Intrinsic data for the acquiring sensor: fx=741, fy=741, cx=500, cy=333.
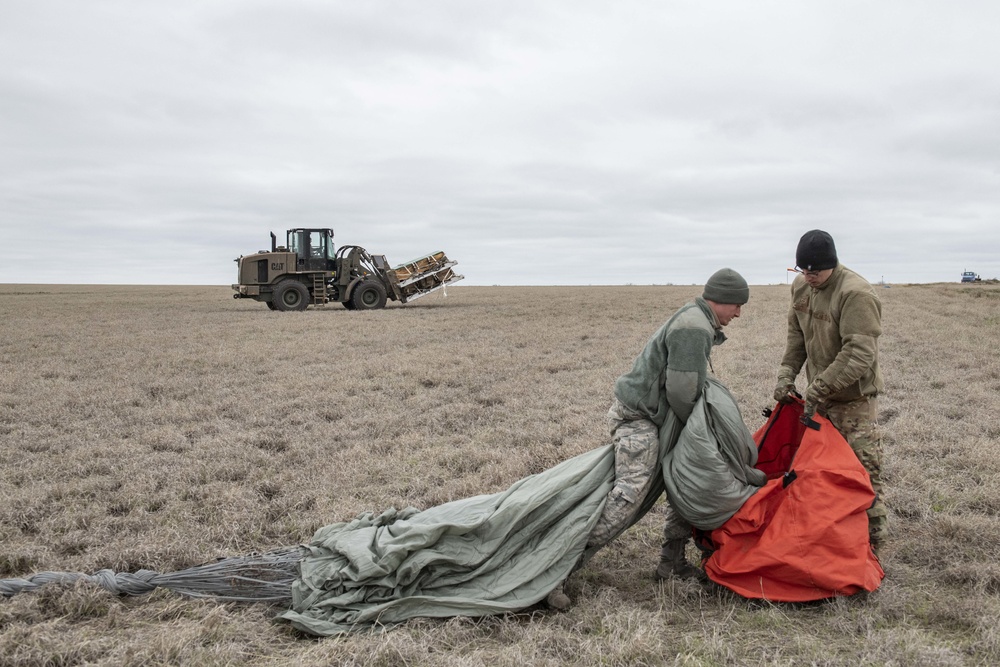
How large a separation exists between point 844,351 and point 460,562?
2379mm

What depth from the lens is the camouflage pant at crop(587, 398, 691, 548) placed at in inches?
152

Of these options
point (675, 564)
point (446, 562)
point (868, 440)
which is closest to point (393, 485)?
point (446, 562)

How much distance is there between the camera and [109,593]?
386 centimetres

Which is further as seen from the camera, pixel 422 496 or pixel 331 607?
pixel 422 496

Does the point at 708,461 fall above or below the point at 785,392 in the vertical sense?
below

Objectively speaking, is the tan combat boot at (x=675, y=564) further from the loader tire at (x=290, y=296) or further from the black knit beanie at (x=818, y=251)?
the loader tire at (x=290, y=296)

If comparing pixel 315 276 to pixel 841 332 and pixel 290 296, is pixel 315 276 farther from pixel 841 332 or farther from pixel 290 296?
pixel 841 332

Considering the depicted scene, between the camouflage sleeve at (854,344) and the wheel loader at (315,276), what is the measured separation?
22.5 metres

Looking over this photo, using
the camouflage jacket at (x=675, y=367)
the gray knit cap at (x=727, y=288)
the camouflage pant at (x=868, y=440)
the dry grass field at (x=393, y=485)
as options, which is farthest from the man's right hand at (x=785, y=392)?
the dry grass field at (x=393, y=485)

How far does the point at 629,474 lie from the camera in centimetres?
389

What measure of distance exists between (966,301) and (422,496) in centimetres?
2677

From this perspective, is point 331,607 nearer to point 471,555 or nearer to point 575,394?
point 471,555

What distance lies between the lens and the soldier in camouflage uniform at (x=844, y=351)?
4090mm

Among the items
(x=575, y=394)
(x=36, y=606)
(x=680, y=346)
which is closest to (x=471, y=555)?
(x=680, y=346)
